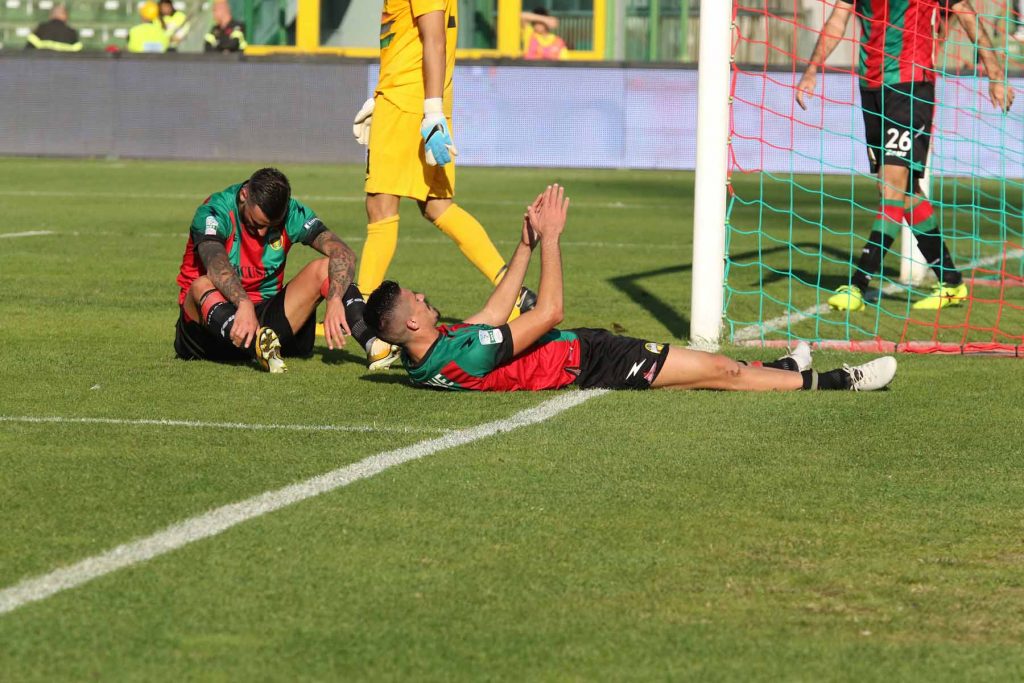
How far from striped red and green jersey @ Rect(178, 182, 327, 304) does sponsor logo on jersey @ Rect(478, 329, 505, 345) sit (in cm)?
137

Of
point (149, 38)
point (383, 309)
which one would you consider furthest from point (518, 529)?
point (149, 38)

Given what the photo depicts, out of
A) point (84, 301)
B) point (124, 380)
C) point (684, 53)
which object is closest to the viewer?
point (124, 380)

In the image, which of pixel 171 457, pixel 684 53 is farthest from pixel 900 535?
pixel 684 53

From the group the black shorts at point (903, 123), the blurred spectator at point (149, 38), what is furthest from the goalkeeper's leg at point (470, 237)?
the blurred spectator at point (149, 38)

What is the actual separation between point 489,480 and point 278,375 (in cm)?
215

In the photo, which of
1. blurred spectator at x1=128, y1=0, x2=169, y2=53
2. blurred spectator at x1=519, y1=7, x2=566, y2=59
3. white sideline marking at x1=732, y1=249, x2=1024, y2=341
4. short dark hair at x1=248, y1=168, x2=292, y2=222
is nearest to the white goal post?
white sideline marking at x1=732, y1=249, x2=1024, y2=341

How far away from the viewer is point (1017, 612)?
364 centimetres

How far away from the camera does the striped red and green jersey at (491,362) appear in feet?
19.6

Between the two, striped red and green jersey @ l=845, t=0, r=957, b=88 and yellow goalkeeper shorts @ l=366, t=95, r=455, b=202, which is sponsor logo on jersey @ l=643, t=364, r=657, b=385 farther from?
striped red and green jersey @ l=845, t=0, r=957, b=88

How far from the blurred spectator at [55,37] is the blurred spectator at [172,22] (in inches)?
56.4

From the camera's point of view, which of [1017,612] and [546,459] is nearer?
[1017,612]

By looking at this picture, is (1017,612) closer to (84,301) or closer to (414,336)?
(414,336)

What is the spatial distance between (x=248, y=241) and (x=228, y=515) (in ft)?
9.23

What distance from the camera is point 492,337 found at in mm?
5934
